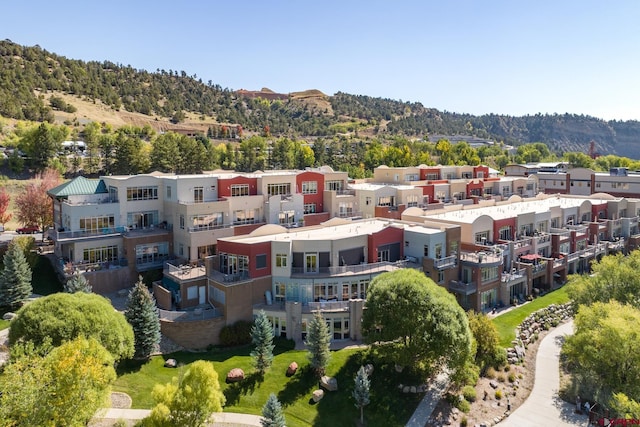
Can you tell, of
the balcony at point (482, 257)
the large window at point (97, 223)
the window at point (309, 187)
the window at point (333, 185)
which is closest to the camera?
the balcony at point (482, 257)

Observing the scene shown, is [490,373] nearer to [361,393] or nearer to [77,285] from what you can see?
[361,393]

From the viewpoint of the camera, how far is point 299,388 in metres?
28.0

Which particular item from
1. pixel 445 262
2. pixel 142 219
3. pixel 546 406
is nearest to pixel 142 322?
pixel 142 219

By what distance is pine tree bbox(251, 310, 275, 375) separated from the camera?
28750mm

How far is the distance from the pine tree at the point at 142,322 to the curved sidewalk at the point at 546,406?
73.8ft

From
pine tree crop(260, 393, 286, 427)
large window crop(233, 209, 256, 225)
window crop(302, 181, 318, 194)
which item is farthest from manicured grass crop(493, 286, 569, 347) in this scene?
large window crop(233, 209, 256, 225)

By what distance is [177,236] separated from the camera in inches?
1682

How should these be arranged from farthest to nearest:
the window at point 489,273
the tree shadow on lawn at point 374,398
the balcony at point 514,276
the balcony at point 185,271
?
the balcony at point 514,276, the window at point 489,273, the balcony at point 185,271, the tree shadow on lawn at point 374,398

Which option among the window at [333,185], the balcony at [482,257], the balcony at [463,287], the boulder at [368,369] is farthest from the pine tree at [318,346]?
the window at [333,185]

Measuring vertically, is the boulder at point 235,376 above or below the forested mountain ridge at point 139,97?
below

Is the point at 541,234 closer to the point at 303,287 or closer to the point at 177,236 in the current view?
the point at 303,287

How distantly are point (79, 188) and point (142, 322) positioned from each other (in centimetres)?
1968

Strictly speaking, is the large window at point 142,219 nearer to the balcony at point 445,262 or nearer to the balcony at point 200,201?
the balcony at point 200,201

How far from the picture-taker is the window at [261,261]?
3478 centimetres
